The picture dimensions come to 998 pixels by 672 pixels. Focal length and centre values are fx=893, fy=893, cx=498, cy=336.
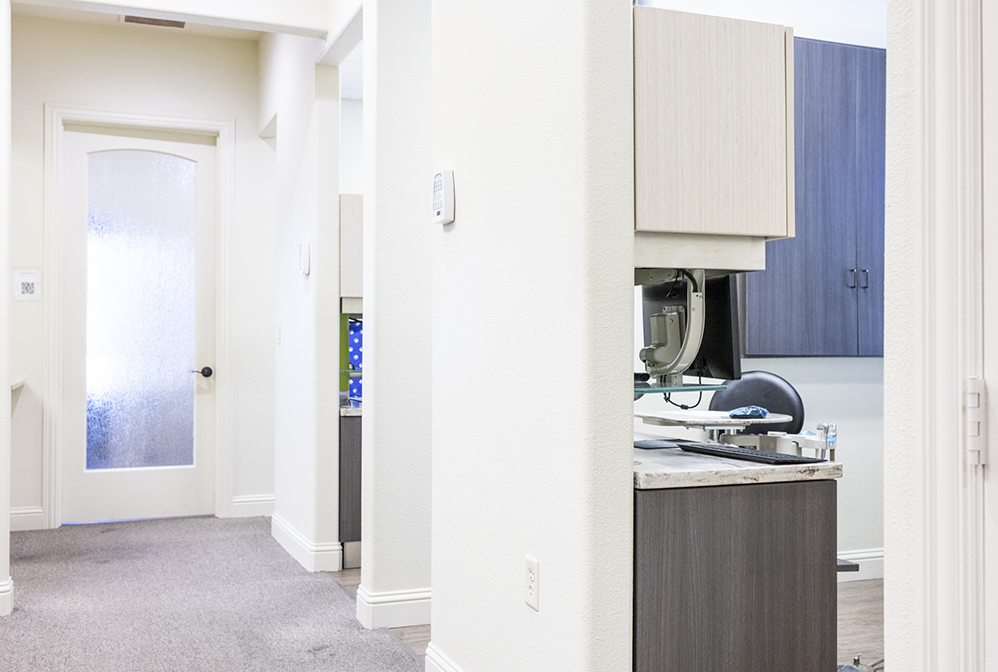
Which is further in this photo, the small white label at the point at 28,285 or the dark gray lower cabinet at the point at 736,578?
the small white label at the point at 28,285

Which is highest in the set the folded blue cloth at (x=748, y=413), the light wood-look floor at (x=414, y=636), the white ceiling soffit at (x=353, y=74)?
the white ceiling soffit at (x=353, y=74)

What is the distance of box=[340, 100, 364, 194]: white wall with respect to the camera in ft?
19.5

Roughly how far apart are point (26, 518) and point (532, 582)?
12.7 ft

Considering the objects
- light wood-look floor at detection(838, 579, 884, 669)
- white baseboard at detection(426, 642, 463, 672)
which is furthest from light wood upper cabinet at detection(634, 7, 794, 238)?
light wood-look floor at detection(838, 579, 884, 669)

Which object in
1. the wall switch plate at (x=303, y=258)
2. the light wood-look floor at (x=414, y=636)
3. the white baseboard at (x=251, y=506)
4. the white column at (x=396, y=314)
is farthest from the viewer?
the white baseboard at (x=251, y=506)

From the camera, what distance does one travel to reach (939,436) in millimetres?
999

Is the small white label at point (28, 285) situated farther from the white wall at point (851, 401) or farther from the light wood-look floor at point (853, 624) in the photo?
the white wall at point (851, 401)

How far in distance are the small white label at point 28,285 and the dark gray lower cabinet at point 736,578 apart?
13.6 feet

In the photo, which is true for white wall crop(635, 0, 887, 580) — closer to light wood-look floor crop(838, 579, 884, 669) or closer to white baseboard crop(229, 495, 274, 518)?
light wood-look floor crop(838, 579, 884, 669)

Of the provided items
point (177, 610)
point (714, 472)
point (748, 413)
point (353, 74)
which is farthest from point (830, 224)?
point (353, 74)

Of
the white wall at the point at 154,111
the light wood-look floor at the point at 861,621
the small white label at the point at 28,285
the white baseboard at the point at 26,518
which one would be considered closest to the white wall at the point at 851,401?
the light wood-look floor at the point at 861,621

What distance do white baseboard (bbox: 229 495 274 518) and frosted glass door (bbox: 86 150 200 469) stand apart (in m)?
0.39

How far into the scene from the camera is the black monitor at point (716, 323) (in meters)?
2.24

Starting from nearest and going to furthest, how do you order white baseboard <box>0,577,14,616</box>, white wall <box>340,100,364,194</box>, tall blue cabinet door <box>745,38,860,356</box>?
white baseboard <box>0,577,14,616</box>, tall blue cabinet door <box>745,38,860,356</box>, white wall <box>340,100,364,194</box>
